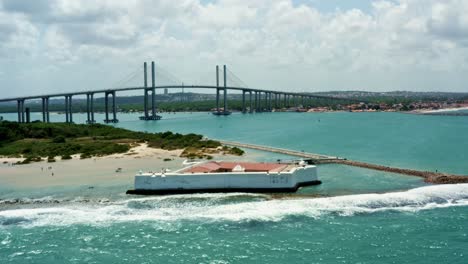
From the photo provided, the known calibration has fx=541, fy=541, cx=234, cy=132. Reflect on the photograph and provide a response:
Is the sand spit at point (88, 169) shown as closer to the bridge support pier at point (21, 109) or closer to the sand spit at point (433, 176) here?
the sand spit at point (433, 176)

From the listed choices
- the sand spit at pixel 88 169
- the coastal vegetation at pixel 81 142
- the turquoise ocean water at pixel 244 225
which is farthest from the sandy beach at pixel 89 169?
the turquoise ocean water at pixel 244 225

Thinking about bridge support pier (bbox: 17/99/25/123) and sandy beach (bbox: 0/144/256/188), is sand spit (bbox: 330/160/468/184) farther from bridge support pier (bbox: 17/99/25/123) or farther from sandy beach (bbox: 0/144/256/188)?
bridge support pier (bbox: 17/99/25/123)

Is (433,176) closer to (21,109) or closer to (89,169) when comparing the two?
(89,169)

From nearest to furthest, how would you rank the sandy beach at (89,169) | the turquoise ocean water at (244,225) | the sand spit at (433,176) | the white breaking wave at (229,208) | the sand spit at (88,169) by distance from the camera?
the turquoise ocean water at (244,225)
the white breaking wave at (229,208)
the sand spit at (433,176)
the sandy beach at (89,169)
the sand spit at (88,169)

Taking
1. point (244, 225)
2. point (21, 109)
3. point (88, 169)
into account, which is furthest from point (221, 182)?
point (21, 109)

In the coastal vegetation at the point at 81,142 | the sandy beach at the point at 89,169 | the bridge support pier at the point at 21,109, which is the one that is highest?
the bridge support pier at the point at 21,109

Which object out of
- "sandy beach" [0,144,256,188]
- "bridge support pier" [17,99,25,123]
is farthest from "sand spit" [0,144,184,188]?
"bridge support pier" [17,99,25,123]

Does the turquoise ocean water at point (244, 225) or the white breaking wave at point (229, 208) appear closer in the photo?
the turquoise ocean water at point (244, 225)
